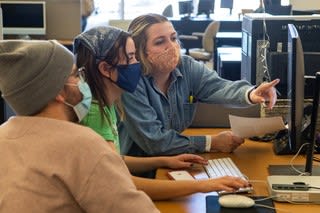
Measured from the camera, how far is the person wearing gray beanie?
111 centimetres

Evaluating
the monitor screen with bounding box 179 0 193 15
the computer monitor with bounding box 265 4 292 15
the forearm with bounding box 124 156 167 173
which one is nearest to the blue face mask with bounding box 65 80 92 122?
the forearm with bounding box 124 156 167 173

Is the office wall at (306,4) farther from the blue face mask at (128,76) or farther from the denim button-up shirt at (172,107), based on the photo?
the blue face mask at (128,76)

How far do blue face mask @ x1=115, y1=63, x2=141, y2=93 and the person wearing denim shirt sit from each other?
259 mm

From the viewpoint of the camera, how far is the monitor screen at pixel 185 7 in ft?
27.9

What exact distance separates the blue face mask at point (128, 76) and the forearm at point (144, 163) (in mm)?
292

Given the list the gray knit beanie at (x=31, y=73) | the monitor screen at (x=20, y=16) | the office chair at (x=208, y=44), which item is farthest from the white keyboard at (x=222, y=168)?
the office chair at (x=208, y=44)

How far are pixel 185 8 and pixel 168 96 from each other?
21.1 feet

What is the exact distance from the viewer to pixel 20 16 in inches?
244

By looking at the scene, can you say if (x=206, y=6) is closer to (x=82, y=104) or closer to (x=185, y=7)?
(x=185, y=7)

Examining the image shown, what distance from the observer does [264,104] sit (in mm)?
2326

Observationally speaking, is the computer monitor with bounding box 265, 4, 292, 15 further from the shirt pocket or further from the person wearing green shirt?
the person wearing green shirt

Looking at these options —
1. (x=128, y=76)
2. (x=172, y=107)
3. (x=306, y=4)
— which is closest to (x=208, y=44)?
(x=306, y=4)

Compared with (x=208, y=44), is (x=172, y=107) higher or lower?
higher

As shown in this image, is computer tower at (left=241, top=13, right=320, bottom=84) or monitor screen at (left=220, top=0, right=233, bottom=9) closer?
computer tower at (left=241, top=13, right=320, bottom=84)
